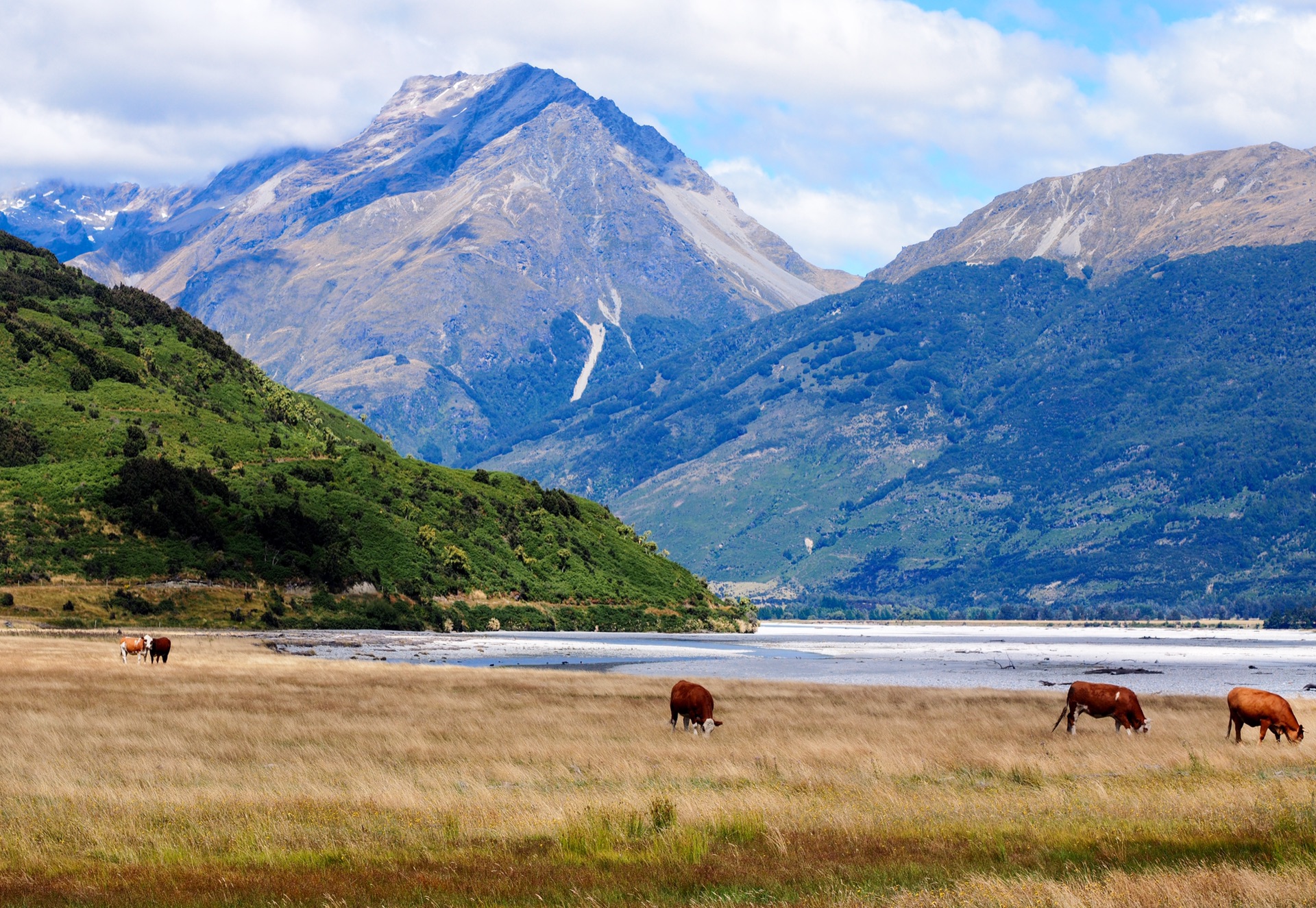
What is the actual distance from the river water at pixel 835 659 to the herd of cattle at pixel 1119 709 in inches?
1028

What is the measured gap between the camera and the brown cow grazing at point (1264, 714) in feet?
123

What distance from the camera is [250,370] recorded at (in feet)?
495

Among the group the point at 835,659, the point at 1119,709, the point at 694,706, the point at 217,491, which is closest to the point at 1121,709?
the point at 1119,709

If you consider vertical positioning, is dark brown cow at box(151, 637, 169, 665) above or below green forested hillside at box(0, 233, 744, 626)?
below

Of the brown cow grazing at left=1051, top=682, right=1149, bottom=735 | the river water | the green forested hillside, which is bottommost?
the river water

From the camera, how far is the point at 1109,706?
4094 cm

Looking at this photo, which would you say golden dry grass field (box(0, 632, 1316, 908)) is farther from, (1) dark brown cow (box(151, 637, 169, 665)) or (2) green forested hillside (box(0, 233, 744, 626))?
(2) green forested hillside (box(0, 233, 744, 626))

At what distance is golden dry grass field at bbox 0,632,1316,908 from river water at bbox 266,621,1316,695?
28.4m

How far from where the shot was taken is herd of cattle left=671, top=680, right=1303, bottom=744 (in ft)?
123

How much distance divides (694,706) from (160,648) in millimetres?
32474

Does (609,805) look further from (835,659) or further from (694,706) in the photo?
(835,659)

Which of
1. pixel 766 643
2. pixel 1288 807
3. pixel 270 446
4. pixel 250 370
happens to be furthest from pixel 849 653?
pixel 1288 807

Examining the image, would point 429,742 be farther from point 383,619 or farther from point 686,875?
point 383,619

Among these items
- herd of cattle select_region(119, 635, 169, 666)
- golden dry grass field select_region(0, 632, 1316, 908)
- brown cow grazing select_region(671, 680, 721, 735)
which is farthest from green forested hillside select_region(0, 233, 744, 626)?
brown cow grazing select_region(671, 680, 721, 735)
